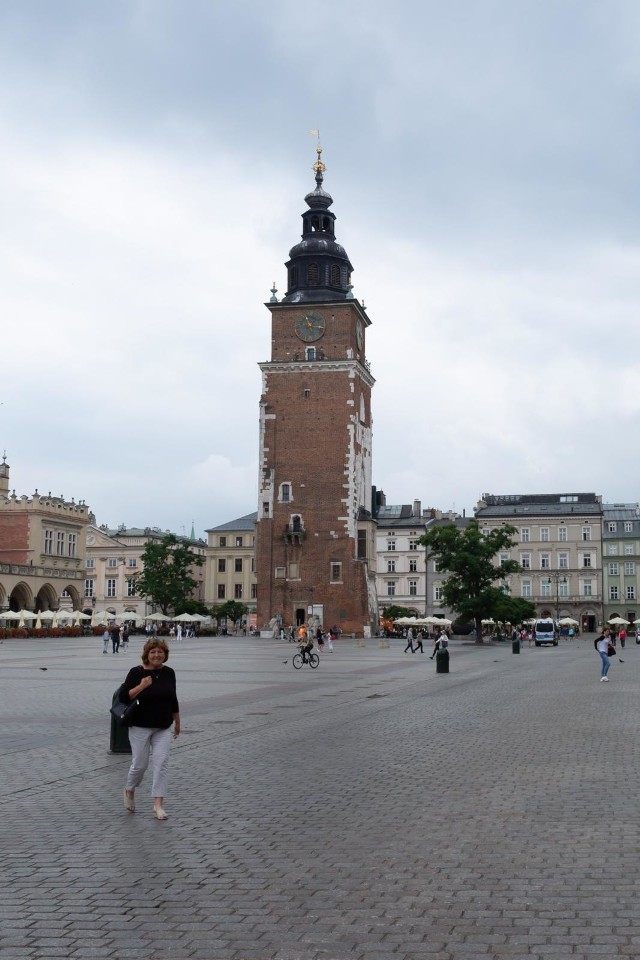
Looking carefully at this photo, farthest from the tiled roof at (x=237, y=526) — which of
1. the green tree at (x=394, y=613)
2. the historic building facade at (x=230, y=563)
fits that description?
the green tree at (x=394, y=613)

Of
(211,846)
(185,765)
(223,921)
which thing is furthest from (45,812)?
(223,921)

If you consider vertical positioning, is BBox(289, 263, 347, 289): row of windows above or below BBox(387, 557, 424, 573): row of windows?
above

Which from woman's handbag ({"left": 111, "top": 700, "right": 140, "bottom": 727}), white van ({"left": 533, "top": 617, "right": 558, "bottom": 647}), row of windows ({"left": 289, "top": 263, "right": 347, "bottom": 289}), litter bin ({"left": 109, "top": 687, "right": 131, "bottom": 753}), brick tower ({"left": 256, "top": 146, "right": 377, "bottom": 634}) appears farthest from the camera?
row of windows ({"left": 289, "top": 263, "right": 347, "bottom": 289})

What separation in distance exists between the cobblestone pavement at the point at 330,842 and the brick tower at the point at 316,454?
208 feet

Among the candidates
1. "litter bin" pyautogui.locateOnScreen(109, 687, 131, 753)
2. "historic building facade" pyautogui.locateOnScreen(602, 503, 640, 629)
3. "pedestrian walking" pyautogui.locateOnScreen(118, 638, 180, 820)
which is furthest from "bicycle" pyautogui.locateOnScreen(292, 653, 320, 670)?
"historic building facade" pyautogui.locateOnScreen(602, 503, 640, 629)

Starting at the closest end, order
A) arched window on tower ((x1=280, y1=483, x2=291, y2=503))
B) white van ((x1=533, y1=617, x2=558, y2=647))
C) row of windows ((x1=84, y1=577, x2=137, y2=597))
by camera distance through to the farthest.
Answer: white van ((x1=533, y1=617, x2=558, y2=647))
arched window on tower ((x1=280, y1=483, x2=291, y2=503))
row of windows ((x1=84, y1=577, x2=137, y2=597))

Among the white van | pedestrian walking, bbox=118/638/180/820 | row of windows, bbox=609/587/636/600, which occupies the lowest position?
the white van

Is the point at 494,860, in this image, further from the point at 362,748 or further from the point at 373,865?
the point at 362,748

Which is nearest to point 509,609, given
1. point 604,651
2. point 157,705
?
point 604,651

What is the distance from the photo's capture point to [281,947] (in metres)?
5.80

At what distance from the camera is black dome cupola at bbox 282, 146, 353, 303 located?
8688 cm

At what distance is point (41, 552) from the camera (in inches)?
3656

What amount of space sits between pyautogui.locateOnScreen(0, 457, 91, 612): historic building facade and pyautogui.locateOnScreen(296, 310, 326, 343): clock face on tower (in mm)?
28589

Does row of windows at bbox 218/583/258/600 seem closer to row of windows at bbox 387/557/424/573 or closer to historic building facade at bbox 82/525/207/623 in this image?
historic building facade at bbox 82/525/207/623
